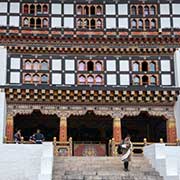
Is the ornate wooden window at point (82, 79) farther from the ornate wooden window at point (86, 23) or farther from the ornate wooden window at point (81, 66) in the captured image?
the ornate wooden window at point (86, 23)

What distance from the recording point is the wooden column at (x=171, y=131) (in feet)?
123

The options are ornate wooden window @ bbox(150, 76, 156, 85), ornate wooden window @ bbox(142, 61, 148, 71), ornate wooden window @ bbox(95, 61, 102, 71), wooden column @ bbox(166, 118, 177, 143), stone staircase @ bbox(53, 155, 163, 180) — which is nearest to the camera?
stone staircase @ bbox(53, 155, 163, 180)

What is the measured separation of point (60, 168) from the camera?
84.4 feet

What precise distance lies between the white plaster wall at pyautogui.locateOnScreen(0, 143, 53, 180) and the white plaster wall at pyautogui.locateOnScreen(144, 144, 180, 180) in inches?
209

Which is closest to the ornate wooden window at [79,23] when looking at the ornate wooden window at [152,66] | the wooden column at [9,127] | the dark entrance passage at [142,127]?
the ornate wooden window at [152,66]

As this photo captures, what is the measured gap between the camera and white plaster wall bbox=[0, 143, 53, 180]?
83.1 ft

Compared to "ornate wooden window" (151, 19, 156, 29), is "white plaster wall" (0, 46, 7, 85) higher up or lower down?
lower down

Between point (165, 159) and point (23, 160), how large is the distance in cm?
718

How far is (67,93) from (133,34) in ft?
23.0

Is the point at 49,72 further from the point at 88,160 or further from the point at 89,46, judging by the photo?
the point at 88,160

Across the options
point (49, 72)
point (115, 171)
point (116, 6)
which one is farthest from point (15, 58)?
point (115, 171)


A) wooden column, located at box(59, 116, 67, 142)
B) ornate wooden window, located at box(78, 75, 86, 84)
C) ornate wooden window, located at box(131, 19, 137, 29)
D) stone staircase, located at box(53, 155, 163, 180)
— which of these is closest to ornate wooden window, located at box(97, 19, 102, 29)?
ornate wooden window, located at box(131, 19, 137, 29)

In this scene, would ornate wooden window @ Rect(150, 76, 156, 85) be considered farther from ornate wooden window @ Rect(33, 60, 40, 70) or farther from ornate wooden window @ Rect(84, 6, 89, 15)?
ornate wooden window @ Rect(33, 60, 40, 70)

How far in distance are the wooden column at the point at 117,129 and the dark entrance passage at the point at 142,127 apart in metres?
2.98
